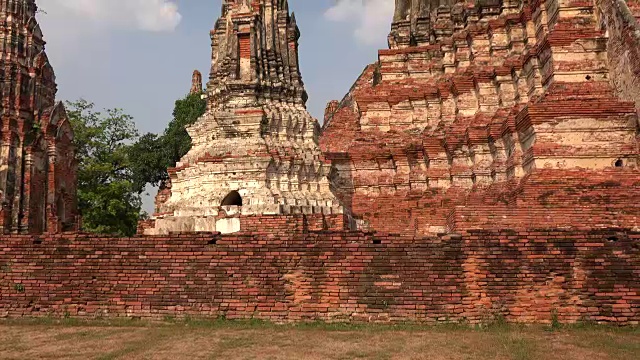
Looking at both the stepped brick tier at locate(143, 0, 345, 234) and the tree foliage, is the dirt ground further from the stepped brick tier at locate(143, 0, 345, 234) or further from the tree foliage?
the tree foliage

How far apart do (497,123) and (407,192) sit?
10.4 feet

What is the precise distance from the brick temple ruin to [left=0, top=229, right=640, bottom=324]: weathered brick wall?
18mm

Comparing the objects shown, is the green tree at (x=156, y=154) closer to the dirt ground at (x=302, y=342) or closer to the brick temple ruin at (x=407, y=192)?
the brick temple ruin at (x=407, y=192)

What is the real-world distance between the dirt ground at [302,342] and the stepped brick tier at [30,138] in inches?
497

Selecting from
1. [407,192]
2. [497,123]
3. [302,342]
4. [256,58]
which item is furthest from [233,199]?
[497,123]

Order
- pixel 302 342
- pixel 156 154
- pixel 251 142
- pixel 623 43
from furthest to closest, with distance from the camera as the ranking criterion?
pixel 156 154 < pixel 251 142 < pixel 623 43 < pixel 302 342

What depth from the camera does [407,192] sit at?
16.5 metres

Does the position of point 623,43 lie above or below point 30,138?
below

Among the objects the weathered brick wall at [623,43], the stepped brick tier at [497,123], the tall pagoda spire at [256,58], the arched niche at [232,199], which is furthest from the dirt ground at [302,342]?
the tall pagoda spire at [256,58]

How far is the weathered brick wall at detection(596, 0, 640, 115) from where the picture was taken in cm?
1212

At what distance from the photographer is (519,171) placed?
13.6 meters

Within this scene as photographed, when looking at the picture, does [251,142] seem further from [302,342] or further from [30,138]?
[30,138]

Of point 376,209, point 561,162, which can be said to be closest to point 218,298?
point 561,162

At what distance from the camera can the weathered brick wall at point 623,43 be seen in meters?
12.1
